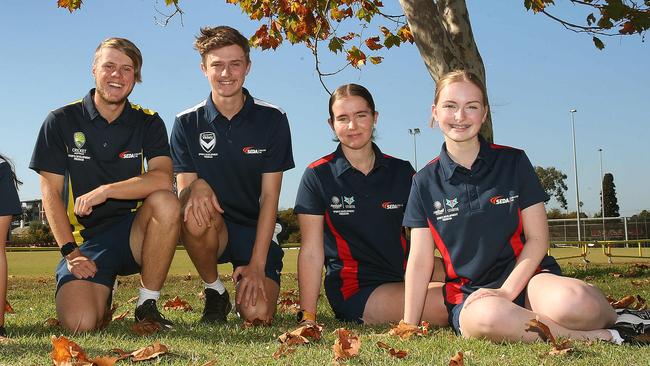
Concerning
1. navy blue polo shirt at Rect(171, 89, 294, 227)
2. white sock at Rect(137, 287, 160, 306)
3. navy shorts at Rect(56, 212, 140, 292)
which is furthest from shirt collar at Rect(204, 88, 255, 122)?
white sock at Rect(137, 287, 160, 306)

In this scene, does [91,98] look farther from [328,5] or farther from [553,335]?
[328,5]

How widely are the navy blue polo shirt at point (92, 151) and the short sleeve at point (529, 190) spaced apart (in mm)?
2767

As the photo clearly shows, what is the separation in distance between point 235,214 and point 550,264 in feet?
8.37

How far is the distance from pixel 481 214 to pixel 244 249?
7.17 ft

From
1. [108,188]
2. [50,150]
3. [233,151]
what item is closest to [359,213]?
[233,151]

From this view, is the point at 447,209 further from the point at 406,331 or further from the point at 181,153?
the point at 181,153

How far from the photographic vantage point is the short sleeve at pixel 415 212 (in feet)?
14.5

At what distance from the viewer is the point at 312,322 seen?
4609 millimetres

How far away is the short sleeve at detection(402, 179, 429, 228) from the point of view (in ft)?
14.5

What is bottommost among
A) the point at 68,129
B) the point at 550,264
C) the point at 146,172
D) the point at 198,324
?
the point at 198,324

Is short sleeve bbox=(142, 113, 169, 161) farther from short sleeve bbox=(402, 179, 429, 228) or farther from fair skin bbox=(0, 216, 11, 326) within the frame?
short sleeve bbox=(402, 179, 429, 228)

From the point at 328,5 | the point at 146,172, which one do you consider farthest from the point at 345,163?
the point at 328,5

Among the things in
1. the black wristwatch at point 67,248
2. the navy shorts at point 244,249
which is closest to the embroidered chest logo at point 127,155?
the black wristwatch at point 67,248

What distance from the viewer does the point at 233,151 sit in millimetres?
5551
